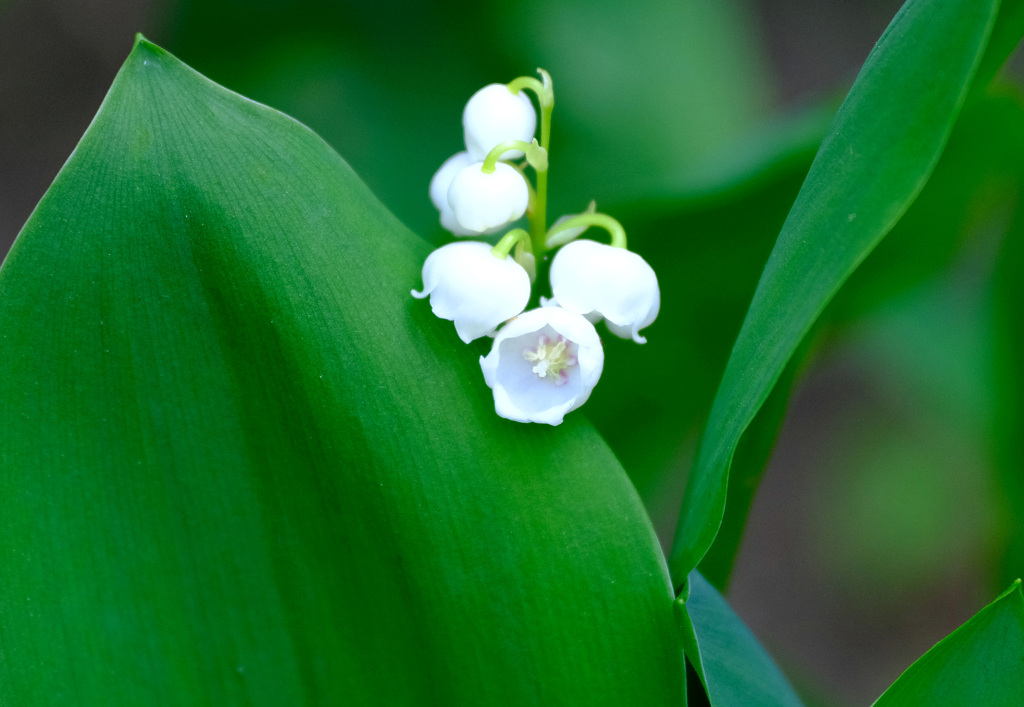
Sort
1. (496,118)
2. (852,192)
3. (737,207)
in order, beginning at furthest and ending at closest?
(737,207) < (496,118) < (852,192)

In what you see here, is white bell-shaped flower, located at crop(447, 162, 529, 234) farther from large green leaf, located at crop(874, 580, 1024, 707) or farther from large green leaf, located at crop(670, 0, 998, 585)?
large green leaf, located at crop(874, 580, 1024, 707)

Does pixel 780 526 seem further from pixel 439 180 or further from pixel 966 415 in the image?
pixel 439 180

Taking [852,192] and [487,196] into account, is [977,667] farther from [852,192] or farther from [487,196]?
[487,196]

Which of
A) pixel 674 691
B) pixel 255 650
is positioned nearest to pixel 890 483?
pixel 674 691

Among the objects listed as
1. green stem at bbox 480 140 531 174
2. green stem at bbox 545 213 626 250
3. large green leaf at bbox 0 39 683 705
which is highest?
green stem at bbox 480 140 531 174

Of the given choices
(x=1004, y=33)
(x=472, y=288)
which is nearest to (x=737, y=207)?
(x=1004, y=33)

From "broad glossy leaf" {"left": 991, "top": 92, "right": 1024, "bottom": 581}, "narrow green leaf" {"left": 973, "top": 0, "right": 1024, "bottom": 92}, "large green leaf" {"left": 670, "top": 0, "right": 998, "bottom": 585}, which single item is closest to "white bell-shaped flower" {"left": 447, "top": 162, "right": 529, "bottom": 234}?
"large green leaf" {"left": 670, "top": 0, "right": 998, "bottom": 585}
